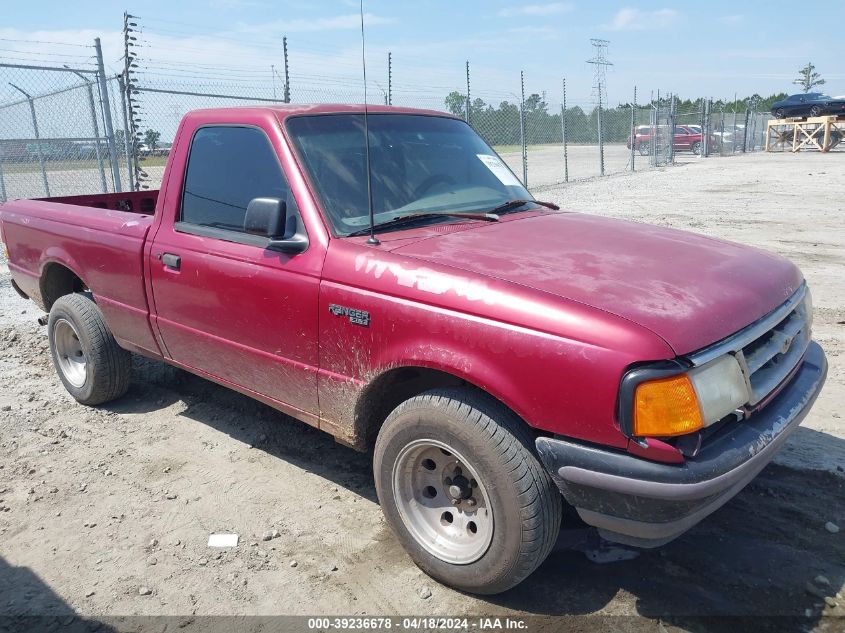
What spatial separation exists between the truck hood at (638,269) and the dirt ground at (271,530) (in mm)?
1107

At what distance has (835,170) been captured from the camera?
824 inches

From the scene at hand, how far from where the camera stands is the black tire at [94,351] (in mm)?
4559

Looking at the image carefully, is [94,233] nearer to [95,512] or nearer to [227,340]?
[227,340]

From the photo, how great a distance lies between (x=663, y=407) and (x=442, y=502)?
1083 millimetres

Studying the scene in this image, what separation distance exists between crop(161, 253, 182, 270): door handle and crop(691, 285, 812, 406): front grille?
8.78ft

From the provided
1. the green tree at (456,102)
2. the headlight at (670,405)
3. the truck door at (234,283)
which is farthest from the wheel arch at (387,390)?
the green tree at (456,102)

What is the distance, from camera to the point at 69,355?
496 cm

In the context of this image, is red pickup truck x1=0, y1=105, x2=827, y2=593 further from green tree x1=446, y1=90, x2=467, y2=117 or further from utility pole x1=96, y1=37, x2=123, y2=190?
green tree x1=446, y1=90, x2=467, y2=117

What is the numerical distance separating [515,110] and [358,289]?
1649 centimetres

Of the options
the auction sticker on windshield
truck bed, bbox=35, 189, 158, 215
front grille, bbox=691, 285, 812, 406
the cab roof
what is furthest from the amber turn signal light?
truck bed, bbox=35, 189, 158, 215

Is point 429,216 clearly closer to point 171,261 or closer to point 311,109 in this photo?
point 311,109

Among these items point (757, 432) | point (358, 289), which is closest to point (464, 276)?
point (358, 289)

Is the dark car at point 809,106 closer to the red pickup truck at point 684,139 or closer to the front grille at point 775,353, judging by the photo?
the red pickup truck at point 684,139

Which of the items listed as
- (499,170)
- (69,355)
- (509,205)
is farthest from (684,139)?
(69,355)
